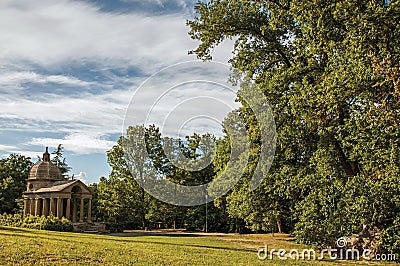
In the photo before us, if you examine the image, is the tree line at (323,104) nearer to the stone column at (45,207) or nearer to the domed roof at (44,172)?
the stone column at (45,207)

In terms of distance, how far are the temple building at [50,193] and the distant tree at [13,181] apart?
16.6ft

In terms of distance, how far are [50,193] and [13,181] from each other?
12776 millimetres

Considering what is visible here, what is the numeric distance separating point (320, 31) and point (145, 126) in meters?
32.0

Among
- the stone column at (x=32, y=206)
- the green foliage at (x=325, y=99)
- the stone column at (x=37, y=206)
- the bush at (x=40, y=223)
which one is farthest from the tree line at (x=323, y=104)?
the stone column at (x=32, y=206)

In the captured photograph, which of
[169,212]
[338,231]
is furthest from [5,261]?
[169,212]

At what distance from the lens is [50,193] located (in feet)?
123

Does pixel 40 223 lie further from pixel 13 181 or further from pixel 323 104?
pixel 323 104

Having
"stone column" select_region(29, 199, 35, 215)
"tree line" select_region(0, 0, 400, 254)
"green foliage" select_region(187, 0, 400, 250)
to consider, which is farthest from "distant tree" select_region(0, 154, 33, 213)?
"green foliage" select_region(187, 0, 400, 250)

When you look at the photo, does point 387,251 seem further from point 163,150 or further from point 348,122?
point 163,150

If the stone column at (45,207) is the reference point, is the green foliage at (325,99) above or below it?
above

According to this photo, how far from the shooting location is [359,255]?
708 inches

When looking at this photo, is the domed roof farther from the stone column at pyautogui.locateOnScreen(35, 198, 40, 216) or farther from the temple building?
the stone column at pyautogui.locateOnScreen(35, 198, 40, 216)

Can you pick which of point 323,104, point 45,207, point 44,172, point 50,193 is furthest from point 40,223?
point 323,104

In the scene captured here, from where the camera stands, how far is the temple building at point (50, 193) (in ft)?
123
